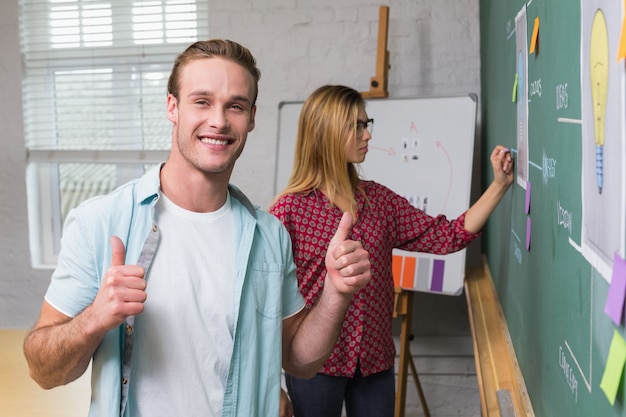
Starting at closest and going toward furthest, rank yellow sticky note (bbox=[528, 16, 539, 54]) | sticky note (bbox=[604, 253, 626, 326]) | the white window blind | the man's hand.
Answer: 1. sticky note (bbox=[604, 253, 626, 326])
2. yellow sticky note (bbox=[528, 16, 539, 54])
3. the man's hand
4. the white window blind

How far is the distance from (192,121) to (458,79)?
96.1 inches

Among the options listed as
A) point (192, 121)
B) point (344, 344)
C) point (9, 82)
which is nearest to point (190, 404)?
point (192, 121)

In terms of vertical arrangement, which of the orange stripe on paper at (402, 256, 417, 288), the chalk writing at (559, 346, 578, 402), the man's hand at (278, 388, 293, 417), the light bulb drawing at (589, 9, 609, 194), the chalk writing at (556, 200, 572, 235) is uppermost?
the light bulb drawing at (589, 9, 609, 194)

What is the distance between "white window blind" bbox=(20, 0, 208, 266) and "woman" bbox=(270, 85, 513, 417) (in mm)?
1865

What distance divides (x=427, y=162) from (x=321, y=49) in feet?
2.73

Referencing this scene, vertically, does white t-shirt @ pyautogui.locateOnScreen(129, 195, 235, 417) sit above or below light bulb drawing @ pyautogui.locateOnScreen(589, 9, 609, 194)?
below

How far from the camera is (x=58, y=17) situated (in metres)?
3.98

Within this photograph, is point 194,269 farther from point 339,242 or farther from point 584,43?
point 584,43

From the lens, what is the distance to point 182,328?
1.38m

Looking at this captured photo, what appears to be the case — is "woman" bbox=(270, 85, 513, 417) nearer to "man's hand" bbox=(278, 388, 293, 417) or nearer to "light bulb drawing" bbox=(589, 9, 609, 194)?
"man's hand" bbox=(278, 388, 293, 417)

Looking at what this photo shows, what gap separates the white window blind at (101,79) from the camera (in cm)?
393

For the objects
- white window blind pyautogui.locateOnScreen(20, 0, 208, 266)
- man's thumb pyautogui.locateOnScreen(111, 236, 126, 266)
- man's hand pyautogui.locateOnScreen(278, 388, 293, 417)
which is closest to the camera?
man's thumb pyautogui.locateOnScreen(111, 236, 126, 266)

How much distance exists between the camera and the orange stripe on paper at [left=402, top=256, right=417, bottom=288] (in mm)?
3150

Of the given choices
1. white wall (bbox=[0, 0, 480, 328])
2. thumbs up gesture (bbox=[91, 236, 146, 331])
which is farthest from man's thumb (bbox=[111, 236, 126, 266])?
white wall (bbox=[0, 0, 480, 328])
